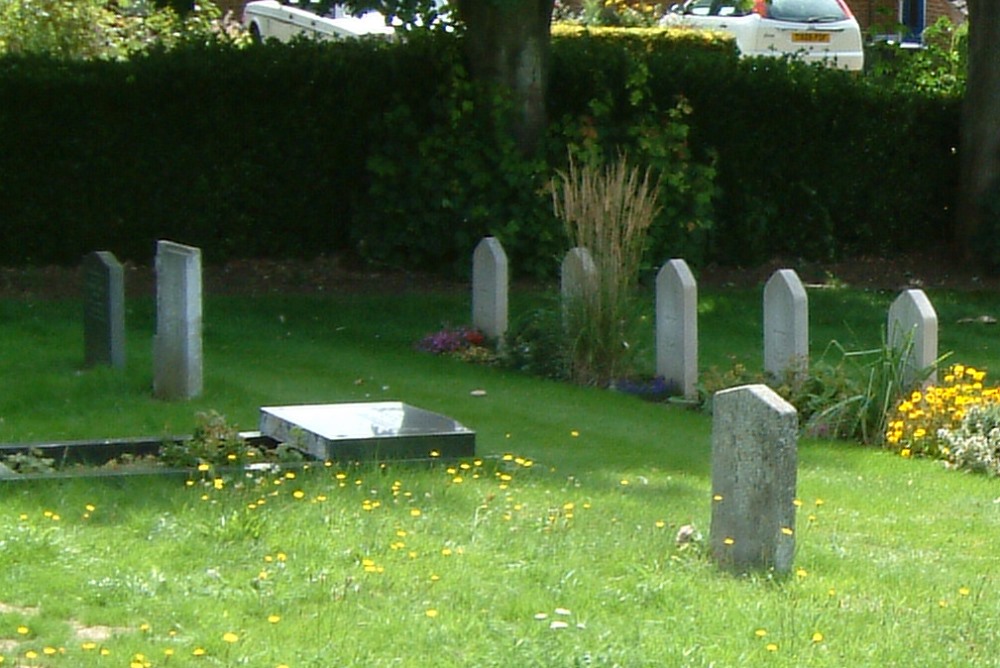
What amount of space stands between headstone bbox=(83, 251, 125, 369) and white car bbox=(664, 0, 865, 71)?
17844 mm

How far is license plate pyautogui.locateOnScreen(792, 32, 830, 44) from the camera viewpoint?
29.1 metres

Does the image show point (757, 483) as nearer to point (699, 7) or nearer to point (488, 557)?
point (488, 557)

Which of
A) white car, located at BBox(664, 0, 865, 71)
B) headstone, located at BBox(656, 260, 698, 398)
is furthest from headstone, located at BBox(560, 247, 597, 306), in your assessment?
white car, located at BBox(664, 0, 865, 71)

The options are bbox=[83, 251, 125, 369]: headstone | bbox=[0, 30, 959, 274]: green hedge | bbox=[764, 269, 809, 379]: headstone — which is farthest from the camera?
bbox=[0, 30, 959, 274]: green hedge

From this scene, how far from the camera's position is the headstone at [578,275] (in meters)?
13.1

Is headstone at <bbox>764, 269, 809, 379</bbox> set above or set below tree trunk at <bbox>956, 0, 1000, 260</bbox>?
below

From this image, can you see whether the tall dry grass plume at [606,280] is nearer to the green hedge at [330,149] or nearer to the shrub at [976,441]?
A: the shrub at [976,441]

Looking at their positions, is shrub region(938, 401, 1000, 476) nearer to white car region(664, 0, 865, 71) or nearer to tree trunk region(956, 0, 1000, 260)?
tree trunk region(956, 0, 1000, 260)

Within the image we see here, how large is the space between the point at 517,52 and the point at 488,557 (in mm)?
10780

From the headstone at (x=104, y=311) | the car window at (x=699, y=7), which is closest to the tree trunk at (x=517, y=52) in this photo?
the headstone at (x=104, y=311)

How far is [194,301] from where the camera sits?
38.1 feet

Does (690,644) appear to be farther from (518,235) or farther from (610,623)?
(518,235)

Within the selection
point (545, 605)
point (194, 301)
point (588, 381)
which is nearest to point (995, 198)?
point (588, 381)

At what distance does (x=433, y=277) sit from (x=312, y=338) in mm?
2833
